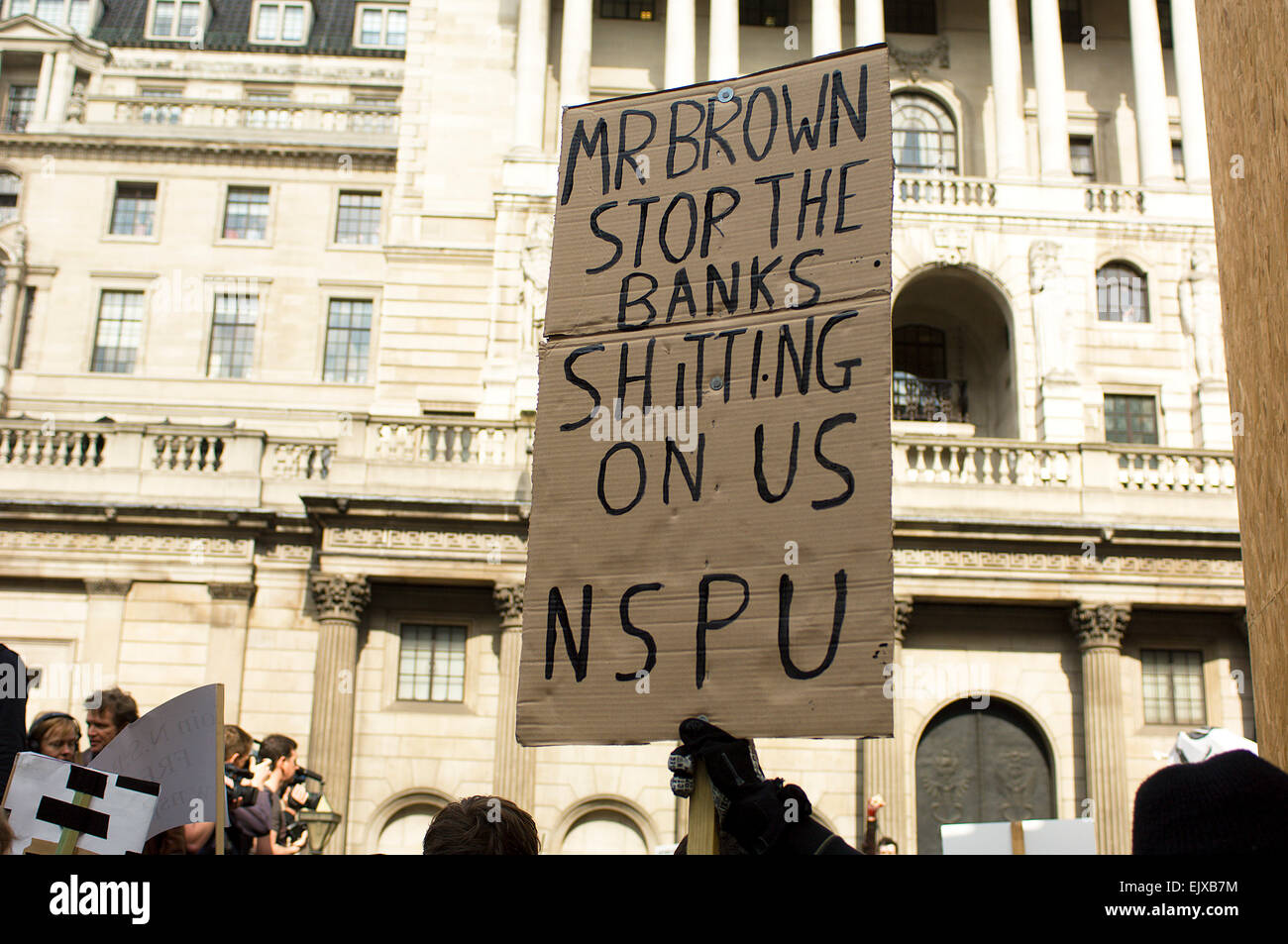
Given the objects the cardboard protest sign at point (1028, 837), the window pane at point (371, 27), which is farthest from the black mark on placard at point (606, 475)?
the window pane at point (371, 27)

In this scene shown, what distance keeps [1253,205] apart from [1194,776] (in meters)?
4.06

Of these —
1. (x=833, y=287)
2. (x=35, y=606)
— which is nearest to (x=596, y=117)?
(x=833, y=287)

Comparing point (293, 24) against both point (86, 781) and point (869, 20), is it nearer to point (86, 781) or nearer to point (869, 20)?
point (869, 20)

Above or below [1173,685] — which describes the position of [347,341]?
above

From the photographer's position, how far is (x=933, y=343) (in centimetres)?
Answer: 3281

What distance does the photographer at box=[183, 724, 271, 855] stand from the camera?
7.86m

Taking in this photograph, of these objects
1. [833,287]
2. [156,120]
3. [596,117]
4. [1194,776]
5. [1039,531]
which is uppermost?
[156,120]

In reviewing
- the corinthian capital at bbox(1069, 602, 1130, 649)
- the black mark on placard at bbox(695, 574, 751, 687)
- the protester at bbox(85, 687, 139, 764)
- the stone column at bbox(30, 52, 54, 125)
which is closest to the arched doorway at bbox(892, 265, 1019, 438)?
the corinthian capital at bbox(1069, 602, 1130, 649)

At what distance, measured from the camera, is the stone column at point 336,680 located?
74.1 feet

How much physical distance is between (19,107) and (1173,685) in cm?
4613

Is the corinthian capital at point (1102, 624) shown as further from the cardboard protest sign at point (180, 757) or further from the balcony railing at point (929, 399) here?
the cardboard protest sign at point (180, 757)

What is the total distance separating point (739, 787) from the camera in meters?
4.14

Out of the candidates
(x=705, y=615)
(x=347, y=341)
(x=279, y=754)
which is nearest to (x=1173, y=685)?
(x=279, y=754)
